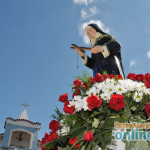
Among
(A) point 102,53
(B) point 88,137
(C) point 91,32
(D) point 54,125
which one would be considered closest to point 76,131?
(B) point 88,137

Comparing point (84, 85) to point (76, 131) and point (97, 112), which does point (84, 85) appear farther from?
point (76, 131)

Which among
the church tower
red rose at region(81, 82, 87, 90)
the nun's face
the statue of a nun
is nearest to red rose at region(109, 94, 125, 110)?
red rose at region(81, 82, 87, 90)

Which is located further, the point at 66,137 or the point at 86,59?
the point at 86,59

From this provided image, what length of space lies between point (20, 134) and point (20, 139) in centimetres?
49

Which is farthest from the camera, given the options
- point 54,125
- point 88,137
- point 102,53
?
point 102,53

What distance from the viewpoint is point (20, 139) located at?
20.5 metres

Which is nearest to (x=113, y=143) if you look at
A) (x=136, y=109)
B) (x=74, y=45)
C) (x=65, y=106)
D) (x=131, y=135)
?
(x=131, y=135)

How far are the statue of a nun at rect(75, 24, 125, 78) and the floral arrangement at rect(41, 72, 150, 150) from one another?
6.83 feet

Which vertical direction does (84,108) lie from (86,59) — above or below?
below

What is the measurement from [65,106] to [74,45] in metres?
3.00

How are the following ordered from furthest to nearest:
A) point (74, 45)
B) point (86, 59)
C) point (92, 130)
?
point (86, 59) → point (74, 45) → point (92, 130)

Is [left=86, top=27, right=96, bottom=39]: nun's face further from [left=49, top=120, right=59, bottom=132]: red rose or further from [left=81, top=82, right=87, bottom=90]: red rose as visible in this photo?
[left=49, top=120, right=59, bottom=132]: red rose

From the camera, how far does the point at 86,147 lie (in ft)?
8.66

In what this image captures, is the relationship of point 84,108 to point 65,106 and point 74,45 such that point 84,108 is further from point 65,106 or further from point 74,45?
point 74,45
